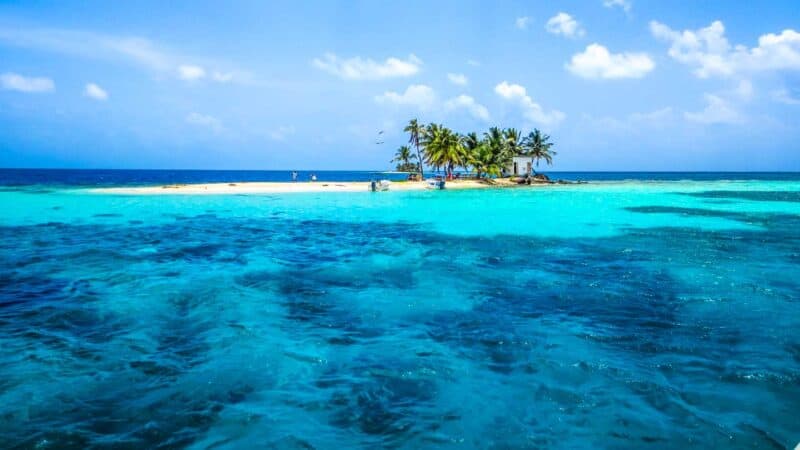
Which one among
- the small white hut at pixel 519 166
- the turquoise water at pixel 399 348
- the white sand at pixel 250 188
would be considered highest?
the small white hut at pixel 519 166

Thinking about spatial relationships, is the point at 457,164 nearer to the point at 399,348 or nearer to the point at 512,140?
the point at 512,140

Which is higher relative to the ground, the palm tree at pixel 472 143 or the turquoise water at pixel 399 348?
the palm tree at pixel 472 143

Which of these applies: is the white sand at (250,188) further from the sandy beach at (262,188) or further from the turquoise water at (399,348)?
A: the turquoise water at (399,348)

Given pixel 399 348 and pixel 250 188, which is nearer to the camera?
pixel 399 348

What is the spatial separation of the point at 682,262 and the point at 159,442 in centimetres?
1666

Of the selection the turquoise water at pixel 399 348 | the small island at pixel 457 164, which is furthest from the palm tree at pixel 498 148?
the turquoise water at pixel 399 348

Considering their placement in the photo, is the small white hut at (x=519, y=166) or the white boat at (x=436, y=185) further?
the small white hut at (x=519, y=166)

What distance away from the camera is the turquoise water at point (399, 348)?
5789mm

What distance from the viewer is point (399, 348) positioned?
831 centimetres

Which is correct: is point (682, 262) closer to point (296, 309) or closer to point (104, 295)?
point (296, 309)

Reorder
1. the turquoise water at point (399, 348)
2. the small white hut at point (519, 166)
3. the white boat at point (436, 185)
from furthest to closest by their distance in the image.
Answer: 1. the small white hut at point (519, 166)
2. the white boat at point (436, 185)
3. the turquoise water at point (399, 348)

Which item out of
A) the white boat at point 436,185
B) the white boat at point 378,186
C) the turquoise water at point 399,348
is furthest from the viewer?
the white boat at point 436,185

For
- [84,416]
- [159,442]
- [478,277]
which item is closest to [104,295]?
[84,416]

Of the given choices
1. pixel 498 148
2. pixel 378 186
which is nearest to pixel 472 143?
pixel 498 148
